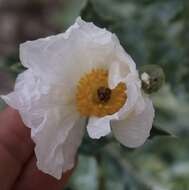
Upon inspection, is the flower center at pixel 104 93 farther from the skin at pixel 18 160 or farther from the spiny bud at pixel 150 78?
the skin at pixel 18 160

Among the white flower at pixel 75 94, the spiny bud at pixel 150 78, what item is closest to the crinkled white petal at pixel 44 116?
the white flower at pixel 75 94

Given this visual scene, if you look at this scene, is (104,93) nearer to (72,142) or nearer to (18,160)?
(72,142)

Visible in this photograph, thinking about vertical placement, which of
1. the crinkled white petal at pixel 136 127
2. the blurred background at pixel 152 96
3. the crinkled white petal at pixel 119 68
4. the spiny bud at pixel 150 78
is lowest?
the blurred background at pixel 152 96

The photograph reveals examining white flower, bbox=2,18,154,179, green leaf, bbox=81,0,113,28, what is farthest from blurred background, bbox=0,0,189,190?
white flower, bbox=2,18,154,179

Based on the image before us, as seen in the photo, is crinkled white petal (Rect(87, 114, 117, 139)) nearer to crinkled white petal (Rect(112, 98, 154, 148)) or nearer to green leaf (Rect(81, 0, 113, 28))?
crinkled white petal (Rect(112, 98, 154, 148))

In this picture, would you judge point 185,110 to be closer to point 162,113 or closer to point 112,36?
point 162,113

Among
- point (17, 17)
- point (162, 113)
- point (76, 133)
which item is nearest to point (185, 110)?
point (162, 113)

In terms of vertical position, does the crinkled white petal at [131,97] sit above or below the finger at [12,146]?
above
